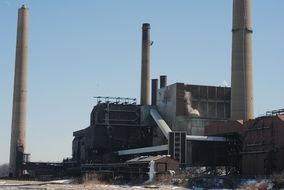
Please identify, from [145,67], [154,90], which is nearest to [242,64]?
[154,90]

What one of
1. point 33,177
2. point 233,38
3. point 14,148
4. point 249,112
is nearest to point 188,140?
point 249,112

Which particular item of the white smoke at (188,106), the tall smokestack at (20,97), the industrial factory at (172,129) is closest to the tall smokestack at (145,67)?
the industrial factory at (172,129)

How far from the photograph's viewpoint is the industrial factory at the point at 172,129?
51.3 metres

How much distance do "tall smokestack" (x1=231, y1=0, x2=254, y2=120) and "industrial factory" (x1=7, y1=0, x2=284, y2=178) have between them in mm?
103

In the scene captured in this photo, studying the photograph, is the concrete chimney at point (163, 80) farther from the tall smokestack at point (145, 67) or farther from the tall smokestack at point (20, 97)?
the tall smokestack at point (20, 97)

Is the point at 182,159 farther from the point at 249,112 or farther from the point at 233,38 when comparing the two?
the point at 233,38

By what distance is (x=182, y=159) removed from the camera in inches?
2212

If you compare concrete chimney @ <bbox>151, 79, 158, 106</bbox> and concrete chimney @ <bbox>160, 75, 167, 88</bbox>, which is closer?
concrete chimney @ <bbox>151, 79, 158, 106</bbox>

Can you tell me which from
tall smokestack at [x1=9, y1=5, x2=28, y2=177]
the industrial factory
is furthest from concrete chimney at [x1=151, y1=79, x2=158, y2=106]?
tall smokestack at [x1=9, y1=5, x2=28, y2=177]

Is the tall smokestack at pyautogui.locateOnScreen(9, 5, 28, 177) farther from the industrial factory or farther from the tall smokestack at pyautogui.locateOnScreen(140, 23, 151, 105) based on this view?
the tall smokestack at pyautogui.locateOnScreen(140, 23, 151, 105)

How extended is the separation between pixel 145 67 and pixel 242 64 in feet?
75.4

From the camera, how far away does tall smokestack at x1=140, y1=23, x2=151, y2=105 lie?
3108 inches

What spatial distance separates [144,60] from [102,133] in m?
14.2

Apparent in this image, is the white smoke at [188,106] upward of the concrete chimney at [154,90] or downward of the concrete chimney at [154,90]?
downward
